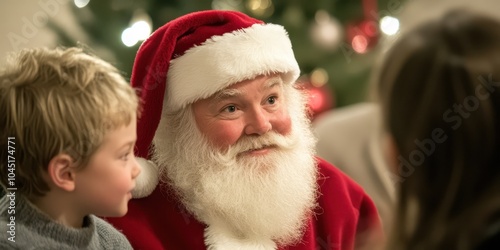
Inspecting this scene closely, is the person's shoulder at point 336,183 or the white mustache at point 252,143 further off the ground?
the person's shoulder at point 336,183

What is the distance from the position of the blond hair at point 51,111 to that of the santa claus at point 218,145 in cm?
42

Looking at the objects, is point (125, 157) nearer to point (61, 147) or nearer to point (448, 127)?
point (61, 147)

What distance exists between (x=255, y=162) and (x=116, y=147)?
22.5 inches

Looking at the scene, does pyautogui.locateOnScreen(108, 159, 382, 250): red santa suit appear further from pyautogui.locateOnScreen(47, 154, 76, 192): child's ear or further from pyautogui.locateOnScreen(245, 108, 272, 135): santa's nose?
pyautogui.locateOnScreen(47, 154, 76, 192): child's ear

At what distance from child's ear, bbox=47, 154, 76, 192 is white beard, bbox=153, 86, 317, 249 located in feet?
1.72

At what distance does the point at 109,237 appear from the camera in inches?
64.1

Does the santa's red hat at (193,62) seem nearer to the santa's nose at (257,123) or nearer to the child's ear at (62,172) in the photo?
the santa's nose at (257,123)

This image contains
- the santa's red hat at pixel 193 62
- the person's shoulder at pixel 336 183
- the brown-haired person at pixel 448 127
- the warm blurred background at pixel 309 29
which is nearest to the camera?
the brown-haired person at pixel 448 127

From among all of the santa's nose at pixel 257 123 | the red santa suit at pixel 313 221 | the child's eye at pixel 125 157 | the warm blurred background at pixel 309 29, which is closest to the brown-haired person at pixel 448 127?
the child's eye at pixel 125 157

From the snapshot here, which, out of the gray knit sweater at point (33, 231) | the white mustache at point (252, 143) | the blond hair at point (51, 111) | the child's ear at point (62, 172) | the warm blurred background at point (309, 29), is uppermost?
the warm blurred background at point (309, 29)

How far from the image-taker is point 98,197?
4.80 ft

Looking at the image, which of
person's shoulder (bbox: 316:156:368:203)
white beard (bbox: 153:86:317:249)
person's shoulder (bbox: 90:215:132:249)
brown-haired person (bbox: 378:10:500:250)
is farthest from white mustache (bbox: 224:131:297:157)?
brown-haired person (bbox: 378:10:500:250)

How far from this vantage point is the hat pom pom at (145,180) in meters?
1.87

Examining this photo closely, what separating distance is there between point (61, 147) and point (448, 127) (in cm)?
74
